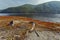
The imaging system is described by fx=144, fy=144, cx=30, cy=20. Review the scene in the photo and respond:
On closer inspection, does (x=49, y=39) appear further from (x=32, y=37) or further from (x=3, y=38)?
(x=3, y=38)

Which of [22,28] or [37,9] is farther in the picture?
[37,9]

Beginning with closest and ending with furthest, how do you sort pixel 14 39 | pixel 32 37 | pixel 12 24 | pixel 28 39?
pixel 14 39 → pixel 28 39 → pixel 32 37 → pixel 12 24

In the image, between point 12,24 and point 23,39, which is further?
point 12,24

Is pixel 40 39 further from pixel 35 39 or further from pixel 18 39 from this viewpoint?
pixel 18 39

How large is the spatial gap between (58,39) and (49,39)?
0.34 metres

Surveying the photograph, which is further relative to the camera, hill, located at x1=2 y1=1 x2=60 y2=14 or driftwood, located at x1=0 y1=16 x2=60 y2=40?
hill, located at x1=2 y1=1 x2=60 y2=14

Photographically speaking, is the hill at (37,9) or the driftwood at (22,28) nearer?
the driftwood at (22,28)

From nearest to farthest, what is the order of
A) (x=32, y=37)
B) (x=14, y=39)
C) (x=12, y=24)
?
(x=14, y=39) → (x=32, y=37) → (x=12, y=24)

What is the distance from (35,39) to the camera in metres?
5.30

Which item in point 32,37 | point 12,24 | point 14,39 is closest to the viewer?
point 14,39

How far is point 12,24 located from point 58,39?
296cm

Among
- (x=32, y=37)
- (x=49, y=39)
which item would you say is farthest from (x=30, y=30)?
(x=49, y=39)

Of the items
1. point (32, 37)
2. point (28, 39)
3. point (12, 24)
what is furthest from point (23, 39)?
point (12, 24)

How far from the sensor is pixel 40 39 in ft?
17.5
